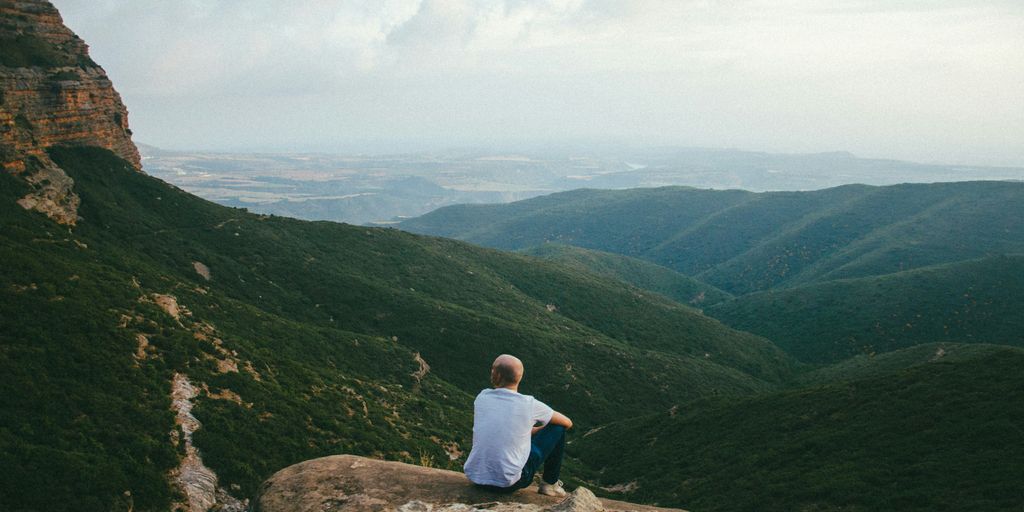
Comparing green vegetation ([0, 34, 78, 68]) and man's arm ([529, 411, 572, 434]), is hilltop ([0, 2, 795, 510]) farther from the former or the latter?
man's arm ([529, 411, 572, 434])

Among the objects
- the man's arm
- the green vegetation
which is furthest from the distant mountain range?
the man's arm

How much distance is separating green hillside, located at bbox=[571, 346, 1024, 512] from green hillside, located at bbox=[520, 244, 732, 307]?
96.3m

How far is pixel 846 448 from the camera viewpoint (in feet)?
95.5

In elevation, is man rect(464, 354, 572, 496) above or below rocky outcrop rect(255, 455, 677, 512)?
above

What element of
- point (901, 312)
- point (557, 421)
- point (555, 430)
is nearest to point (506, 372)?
point (557, 421)

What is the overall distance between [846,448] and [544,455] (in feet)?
87.1

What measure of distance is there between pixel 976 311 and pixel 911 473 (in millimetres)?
89482

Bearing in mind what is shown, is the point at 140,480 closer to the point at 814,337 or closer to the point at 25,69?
the point at 25,69

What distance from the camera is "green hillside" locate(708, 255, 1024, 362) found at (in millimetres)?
87312

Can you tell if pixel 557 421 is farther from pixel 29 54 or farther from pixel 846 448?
pixel 29 54

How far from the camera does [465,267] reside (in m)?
89.1

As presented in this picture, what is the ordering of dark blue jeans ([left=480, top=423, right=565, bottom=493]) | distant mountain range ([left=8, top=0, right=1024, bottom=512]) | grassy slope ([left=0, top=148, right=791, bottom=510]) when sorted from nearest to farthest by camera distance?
dark blue jeans ([left=480, top=423, right=565, bottom=493]), grassy slope ([left=0, top=148, right=791, bottom=510]), distant mountain range ([left=8, top=0, right=1024, bottom=512])

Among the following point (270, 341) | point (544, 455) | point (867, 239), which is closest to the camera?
point (544, 455)

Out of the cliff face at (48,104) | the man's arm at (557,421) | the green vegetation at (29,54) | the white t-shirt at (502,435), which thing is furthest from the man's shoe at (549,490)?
the green vegetation at (29,54)
